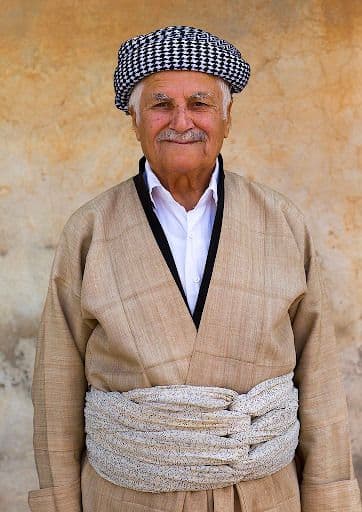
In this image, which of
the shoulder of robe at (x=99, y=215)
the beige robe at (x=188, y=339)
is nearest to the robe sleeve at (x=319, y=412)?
the beige robe at (x=188, y=339)

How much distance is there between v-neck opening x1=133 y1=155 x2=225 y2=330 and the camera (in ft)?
8.29

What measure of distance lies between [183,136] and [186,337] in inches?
19.6

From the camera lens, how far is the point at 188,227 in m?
2.60

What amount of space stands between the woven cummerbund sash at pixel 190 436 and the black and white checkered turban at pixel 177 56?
78 centimetres

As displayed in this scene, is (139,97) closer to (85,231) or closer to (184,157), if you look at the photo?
(184,157)

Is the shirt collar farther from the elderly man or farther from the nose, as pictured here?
the nose

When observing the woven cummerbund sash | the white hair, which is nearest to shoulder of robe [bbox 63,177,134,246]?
the white hair

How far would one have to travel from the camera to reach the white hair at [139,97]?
8.48 feet

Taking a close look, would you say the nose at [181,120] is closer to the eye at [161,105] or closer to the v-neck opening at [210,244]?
the eye at [161,105]

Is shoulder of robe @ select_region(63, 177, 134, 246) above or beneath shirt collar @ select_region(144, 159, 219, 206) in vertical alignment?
beneath

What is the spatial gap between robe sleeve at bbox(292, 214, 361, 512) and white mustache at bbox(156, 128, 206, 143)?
1.35ft

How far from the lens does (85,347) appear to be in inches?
106

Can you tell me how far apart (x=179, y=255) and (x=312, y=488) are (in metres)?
0.71

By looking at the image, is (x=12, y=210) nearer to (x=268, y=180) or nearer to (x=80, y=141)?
(x=80, y=141)
